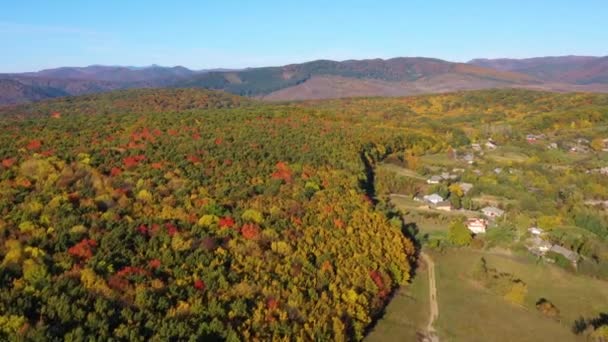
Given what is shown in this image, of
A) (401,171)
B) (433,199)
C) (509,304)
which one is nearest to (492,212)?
(433,199)

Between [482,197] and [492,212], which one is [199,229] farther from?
[482,197]

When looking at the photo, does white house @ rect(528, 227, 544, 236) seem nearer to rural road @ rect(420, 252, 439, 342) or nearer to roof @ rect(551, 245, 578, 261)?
roof @ rect(551, 245, 578, 261)

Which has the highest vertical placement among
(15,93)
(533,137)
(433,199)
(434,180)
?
(15,93)

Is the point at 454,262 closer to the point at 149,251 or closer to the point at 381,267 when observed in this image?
the point at 381,267

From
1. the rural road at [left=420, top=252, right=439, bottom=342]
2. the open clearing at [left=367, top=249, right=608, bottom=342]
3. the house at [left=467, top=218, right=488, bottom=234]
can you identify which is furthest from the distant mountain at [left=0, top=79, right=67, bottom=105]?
the open clearing at [left=367, top=249, right=608, bottom=342]

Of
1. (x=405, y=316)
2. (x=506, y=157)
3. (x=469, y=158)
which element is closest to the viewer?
(x=405, y=316)

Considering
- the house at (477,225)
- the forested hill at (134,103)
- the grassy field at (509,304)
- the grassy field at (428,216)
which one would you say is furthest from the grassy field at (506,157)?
the forested hill at (134,103)

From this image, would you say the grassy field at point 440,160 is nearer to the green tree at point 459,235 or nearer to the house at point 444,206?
the house at point 444,206
